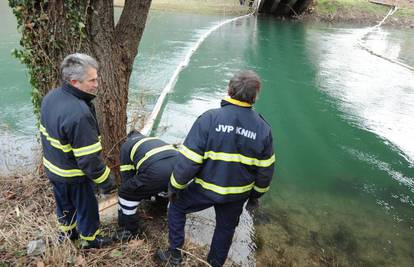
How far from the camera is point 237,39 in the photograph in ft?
45.7

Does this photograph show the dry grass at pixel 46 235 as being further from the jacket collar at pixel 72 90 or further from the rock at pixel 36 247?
the jacket collar at pixel 72 90

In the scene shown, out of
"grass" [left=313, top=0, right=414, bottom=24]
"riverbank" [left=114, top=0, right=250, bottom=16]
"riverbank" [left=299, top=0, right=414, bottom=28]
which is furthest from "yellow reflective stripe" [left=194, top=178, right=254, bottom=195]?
"grass" [left=313, top=0, right=414, bottom=24]

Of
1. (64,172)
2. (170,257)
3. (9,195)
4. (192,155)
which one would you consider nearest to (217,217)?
(170,257)

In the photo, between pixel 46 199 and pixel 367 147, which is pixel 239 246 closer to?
pixel 46 199

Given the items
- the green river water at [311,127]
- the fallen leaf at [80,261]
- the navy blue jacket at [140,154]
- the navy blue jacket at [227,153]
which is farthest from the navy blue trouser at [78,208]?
the green river water at [311,127]

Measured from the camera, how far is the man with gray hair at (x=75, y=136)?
7.94 ft

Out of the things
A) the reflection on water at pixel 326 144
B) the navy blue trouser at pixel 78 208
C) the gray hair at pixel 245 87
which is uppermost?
the gray hair at pixel 245 87

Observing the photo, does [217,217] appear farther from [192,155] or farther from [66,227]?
[66,227]

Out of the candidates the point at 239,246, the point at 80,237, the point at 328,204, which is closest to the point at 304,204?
the point at 328,204

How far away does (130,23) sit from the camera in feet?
11.4

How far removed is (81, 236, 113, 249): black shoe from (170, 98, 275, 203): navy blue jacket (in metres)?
0.88

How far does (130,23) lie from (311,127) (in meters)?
4.41

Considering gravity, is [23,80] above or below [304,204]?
above

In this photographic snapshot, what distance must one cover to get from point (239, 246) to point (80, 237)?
5.32ft
